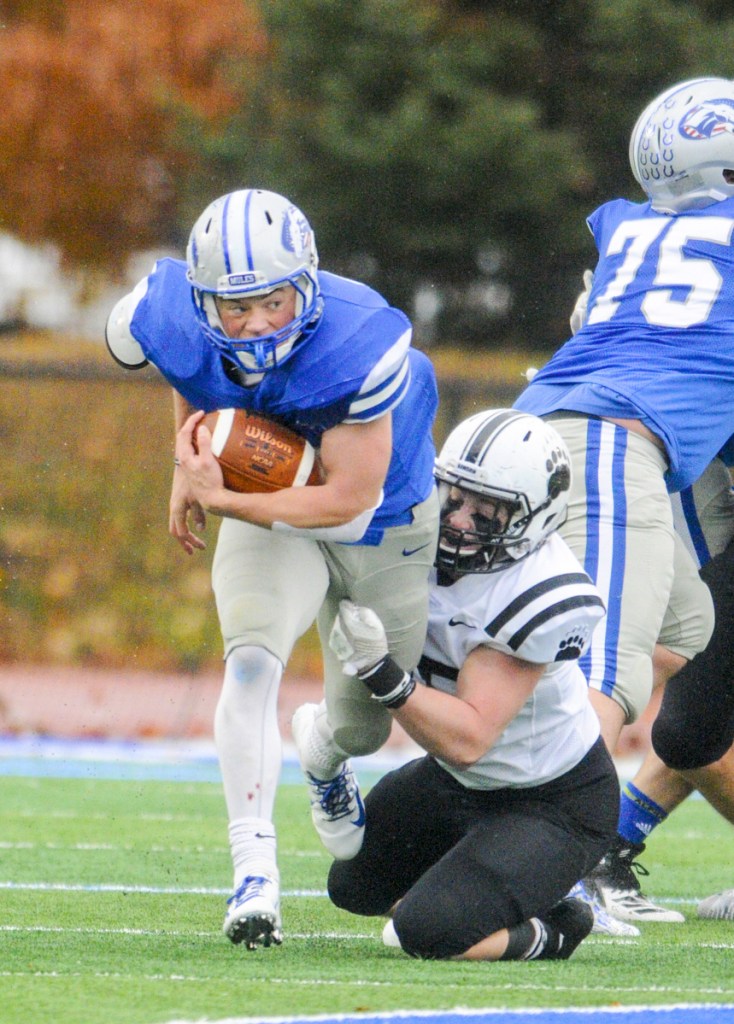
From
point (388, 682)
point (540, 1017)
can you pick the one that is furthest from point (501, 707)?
point (540, 1017)

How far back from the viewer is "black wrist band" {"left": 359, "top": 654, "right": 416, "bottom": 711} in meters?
3.51

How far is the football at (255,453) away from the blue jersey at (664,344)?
1001mm

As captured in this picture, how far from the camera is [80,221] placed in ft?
51.4

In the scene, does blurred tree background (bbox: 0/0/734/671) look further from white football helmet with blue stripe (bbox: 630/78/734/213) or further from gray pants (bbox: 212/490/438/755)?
gray pants (bbox: 212/490/438/755)

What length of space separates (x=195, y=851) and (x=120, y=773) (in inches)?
96.3

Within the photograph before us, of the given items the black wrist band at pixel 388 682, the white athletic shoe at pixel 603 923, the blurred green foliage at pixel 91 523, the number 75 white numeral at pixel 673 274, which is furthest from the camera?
the blurred green foliage at pixel 91 523

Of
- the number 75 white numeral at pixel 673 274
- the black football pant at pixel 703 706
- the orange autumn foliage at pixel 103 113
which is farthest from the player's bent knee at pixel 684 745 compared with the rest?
the orange autumn foliage at pixel 103 113

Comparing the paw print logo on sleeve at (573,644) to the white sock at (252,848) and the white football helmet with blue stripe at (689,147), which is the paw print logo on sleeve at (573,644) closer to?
the white sock at (252,848)

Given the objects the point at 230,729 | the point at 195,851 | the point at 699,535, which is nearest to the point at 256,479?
the point at 230,729

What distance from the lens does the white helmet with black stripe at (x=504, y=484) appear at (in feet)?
12.2

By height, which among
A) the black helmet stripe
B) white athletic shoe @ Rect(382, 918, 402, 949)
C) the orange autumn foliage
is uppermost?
the black helmet stripe

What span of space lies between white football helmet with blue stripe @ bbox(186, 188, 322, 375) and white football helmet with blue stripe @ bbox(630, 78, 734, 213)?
1326 millimetres

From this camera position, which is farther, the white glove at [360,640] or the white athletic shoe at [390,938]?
the white athletic shoe at [390,938]

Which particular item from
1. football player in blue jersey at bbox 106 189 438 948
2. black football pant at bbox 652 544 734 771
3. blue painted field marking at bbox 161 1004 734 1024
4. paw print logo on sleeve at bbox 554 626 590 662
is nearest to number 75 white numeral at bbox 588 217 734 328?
black football pant at bbox 652 544 734 771
